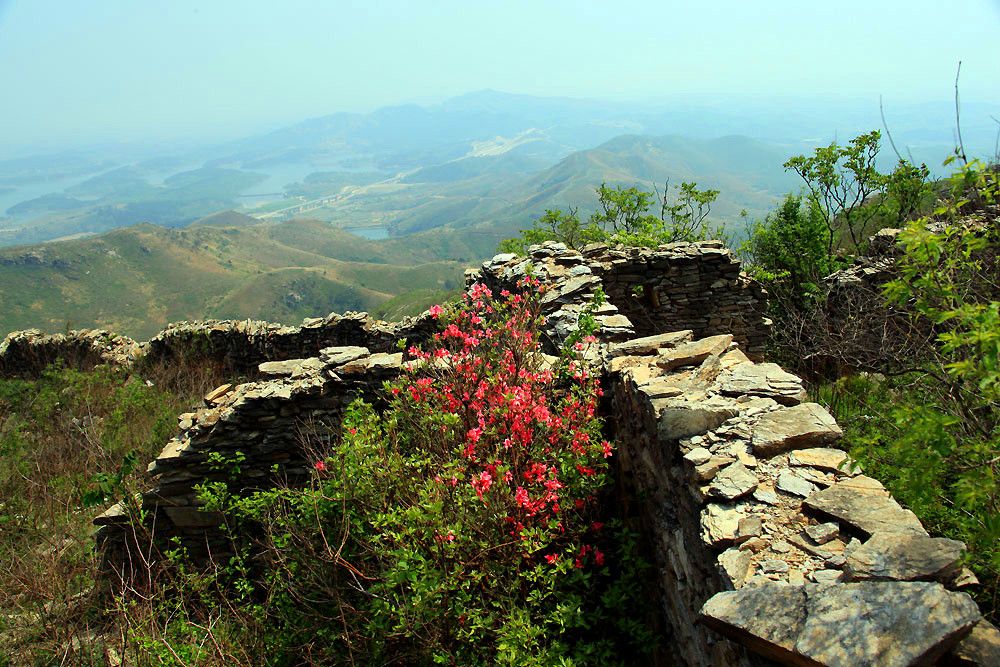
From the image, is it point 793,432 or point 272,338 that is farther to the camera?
point 272,338

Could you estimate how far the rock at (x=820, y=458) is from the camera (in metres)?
3.32

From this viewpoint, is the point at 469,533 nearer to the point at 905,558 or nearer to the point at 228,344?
the point at 905,558

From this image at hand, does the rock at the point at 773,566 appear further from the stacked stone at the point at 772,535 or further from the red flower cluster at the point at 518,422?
the red flower cluster at the point at 518,422

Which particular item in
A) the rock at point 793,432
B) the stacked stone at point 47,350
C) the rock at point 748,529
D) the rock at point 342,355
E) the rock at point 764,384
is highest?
the rock at point 764,384

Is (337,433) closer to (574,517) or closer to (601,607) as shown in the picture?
(574,517)

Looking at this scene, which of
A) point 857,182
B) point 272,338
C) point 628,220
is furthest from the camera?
point 628,220

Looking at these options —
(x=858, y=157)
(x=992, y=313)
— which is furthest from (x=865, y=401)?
(x=858, y=157)

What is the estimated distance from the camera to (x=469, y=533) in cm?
381

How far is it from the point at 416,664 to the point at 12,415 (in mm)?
10722

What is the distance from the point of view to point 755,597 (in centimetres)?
254

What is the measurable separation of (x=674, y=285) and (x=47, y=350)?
14149mm

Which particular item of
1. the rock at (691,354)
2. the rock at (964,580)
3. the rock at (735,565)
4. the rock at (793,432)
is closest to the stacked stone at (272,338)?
the rock at (691,354)

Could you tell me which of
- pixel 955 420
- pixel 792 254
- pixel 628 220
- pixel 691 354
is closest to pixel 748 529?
pixel 955 420

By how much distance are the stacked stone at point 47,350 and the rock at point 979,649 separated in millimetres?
14512
